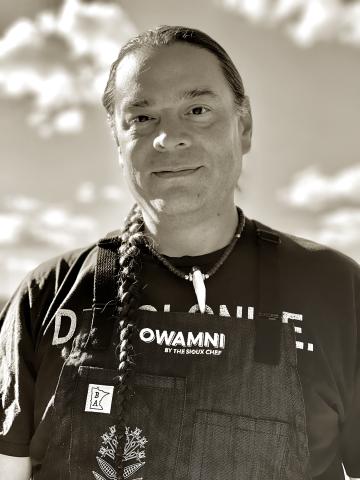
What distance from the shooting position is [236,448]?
5.52 feet

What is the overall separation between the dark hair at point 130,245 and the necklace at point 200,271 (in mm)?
85

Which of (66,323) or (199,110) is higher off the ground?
(199,110)

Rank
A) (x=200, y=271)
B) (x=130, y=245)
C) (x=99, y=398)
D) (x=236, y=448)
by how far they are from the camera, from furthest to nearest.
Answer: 1. (x=130, y=245)
2. (x=200, y=271)
3. (x=99, y=398)
4. (x=236, y=448)

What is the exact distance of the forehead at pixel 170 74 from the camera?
1.90m

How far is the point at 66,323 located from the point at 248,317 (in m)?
0.57

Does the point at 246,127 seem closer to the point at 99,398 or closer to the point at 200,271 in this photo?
the point at 200,271

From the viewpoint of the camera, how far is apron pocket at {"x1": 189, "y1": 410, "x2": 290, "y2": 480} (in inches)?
66.0

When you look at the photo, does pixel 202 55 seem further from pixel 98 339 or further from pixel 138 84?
pixel 98 339

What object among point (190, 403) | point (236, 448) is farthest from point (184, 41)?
point (236, 448)

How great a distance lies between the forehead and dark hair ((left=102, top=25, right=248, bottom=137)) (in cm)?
2

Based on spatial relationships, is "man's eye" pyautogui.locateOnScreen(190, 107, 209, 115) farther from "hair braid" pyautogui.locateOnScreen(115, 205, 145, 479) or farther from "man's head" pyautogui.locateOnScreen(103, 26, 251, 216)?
"hair braid" pyautogui.locateOnScreen(115, 205, 145, 479)

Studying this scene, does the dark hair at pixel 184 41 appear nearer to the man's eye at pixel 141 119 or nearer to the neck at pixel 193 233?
the man's eye at pixel 141 119

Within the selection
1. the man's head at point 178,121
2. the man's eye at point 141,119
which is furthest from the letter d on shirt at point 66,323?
the man's eye at point 141,119

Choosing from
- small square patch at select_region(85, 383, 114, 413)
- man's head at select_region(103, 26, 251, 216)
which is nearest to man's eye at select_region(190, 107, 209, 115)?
man's head at select_region(103, 26, 251, 216)
